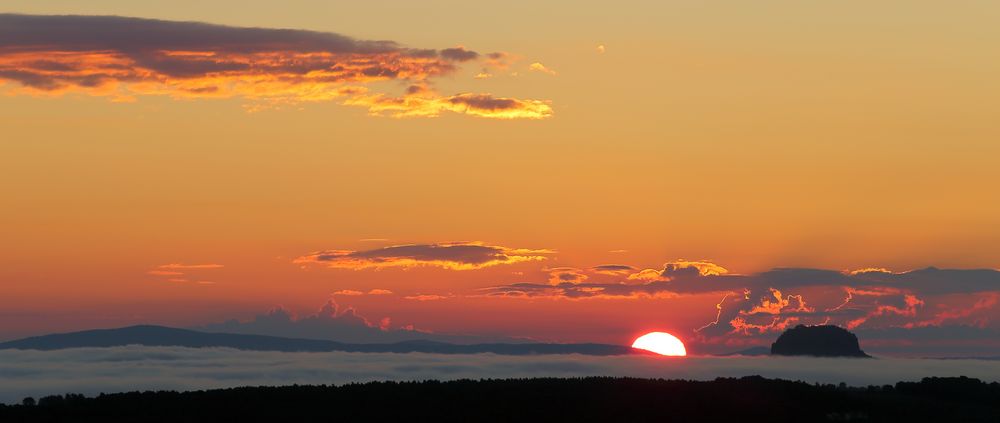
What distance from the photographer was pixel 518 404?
13650 cm

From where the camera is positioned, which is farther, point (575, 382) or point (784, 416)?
point (575, 382)

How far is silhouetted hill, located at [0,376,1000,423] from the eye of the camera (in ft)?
422

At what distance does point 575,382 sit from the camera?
498 ft

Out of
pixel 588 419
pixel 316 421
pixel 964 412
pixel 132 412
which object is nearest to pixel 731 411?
pixel 588 419

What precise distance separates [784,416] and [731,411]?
16.8 ft

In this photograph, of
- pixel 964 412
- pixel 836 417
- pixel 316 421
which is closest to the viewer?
pixel 316 421

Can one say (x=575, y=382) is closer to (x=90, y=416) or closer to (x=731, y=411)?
(x=731, y=411)

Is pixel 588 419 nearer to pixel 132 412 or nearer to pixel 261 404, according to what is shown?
pixel 261 404

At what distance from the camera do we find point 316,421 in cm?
12512

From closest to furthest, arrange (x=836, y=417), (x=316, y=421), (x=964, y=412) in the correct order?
(x=316, y=421)
(x=836, y=417)
(x=964, y=412)

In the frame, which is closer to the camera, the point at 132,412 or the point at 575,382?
the point at 132,412

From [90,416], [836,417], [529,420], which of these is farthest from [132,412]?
[836,417]

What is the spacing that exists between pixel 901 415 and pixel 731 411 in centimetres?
1664

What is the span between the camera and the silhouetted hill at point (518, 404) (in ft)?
422
